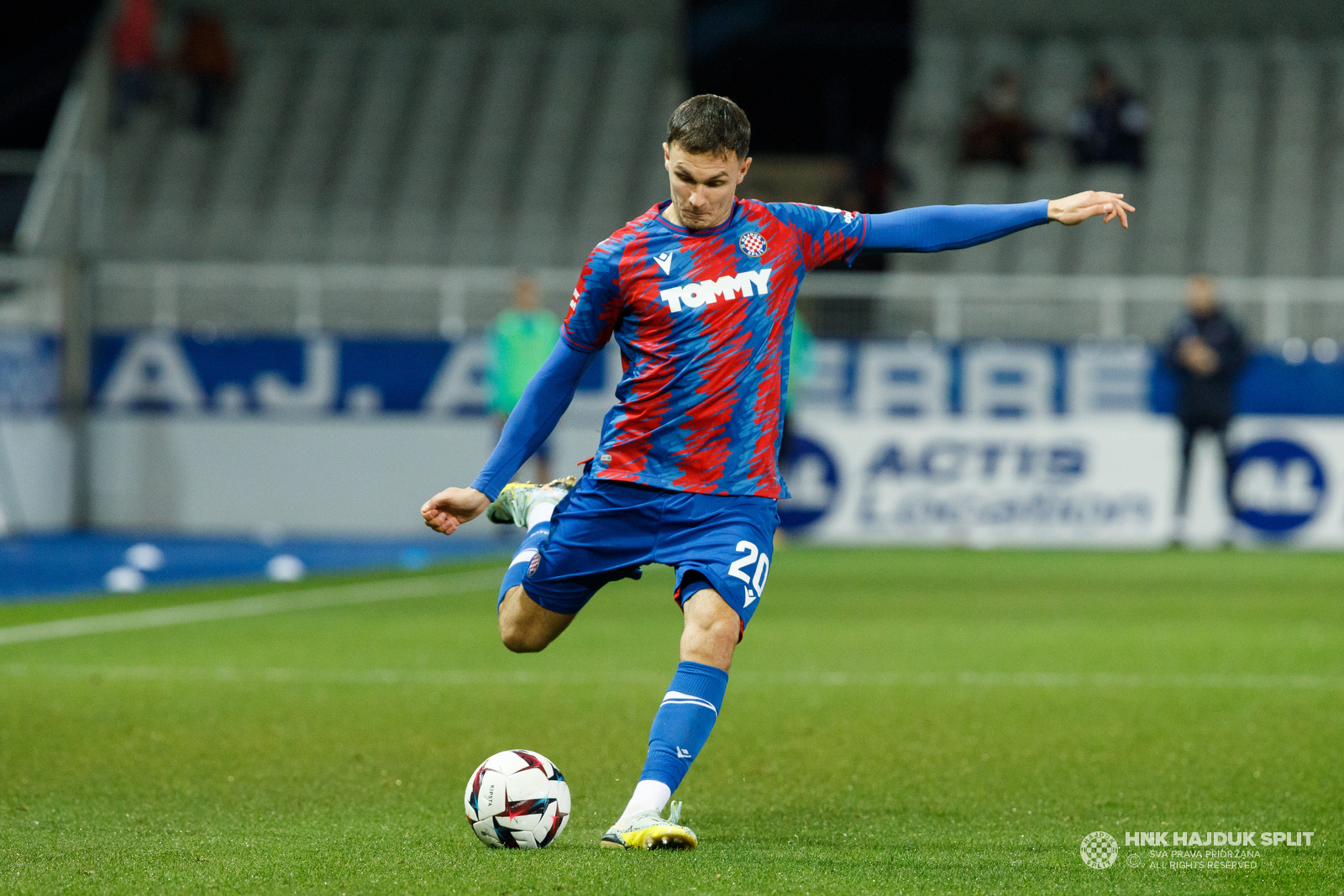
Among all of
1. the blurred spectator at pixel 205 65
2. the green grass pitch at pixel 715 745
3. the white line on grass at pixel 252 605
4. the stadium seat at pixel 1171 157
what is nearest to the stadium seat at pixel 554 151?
the blurred spectator at pixel 205 65

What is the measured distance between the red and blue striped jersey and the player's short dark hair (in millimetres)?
288

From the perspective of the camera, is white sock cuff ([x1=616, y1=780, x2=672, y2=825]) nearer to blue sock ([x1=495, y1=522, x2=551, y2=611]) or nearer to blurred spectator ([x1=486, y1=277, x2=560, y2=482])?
blue sock ([x1=495, y1=522, x2=551, y2=611])

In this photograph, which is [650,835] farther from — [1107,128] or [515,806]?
[1107,128]

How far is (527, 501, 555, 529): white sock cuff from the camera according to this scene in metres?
5.25

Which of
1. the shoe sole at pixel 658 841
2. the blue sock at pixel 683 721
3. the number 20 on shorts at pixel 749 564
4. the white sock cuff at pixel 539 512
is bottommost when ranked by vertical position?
the shoe sole at pixel 658 841

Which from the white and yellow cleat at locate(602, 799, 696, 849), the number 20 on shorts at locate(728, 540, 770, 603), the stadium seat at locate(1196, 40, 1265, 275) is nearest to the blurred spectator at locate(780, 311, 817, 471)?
the stadium seat at locate(1196, 40, 1265, 275)

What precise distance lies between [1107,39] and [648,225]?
22.6 m

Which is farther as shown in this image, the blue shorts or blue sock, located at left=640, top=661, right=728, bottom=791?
the blue shorts

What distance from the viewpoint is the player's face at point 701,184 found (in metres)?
4.55

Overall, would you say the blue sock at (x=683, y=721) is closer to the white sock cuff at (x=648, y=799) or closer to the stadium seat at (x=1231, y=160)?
the white sock cuff at (x=648, y=799)

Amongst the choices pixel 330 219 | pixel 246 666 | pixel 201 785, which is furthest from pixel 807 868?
pixel 330 219

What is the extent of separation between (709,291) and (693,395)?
282 millimetres

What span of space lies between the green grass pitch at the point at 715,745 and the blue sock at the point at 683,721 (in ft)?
0.79

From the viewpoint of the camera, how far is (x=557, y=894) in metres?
3.73
